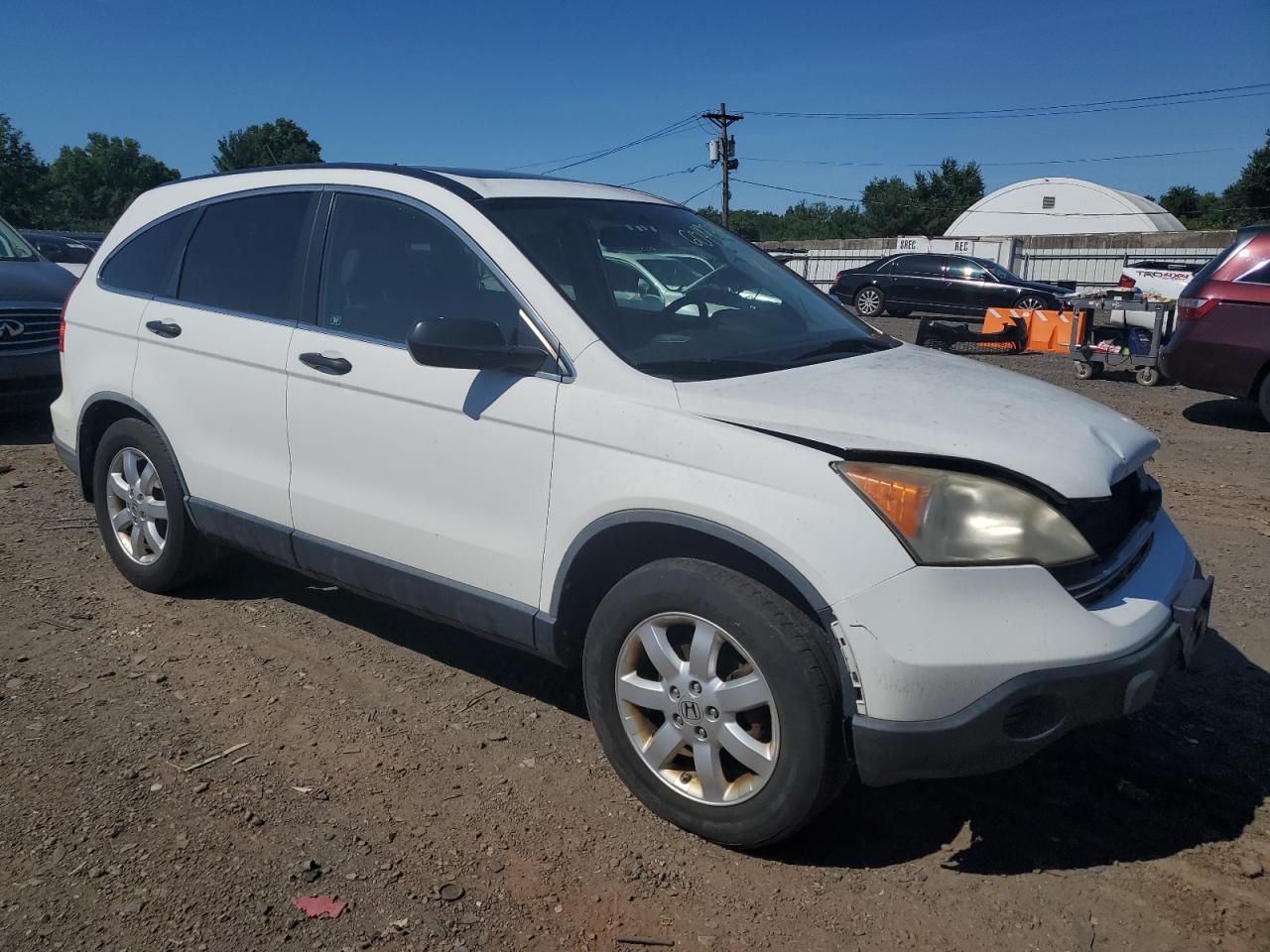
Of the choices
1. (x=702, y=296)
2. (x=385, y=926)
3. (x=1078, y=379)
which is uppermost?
(x=702, y=296)

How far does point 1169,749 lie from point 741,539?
186cm

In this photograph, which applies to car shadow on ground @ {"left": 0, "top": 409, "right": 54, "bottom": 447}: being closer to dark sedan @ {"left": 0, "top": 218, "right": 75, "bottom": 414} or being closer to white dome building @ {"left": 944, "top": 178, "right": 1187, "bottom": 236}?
dark sedan @ {"left": 0, "top": 218, "right": 75, "bottom": 414}

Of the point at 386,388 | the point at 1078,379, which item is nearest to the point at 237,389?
the point at 386,388

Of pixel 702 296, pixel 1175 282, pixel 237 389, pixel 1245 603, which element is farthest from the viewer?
pixel 1175 282

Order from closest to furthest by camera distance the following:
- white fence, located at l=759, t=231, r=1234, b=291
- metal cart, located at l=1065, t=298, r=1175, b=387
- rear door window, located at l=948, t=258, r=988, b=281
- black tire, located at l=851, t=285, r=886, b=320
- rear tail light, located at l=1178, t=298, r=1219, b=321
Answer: rear tail light, located at l=1178, t=298, r=1219, b=321, metal cart, located at l=1065, t=298, r=1175, b=387, rear door window, located at l=948, t=258, r=988, b=281, black tire, located at l=851, t=285, r=886, b=320, white fence, located at l=759, t=231, r=1234, b=291

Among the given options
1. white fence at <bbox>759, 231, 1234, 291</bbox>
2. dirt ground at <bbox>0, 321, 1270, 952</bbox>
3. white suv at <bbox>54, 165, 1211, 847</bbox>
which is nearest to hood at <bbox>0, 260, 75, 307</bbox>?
white suv at <bbox>54, 165, 1211, 847</bbox>

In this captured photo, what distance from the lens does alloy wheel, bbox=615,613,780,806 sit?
2723mm

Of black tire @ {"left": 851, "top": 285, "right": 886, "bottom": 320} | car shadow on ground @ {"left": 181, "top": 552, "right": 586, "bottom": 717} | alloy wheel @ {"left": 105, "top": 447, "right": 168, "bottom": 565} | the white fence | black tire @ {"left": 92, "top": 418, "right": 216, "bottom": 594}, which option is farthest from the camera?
the white fence

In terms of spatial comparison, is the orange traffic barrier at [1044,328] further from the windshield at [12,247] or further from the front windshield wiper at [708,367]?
the front windshield wiper at [708,367]

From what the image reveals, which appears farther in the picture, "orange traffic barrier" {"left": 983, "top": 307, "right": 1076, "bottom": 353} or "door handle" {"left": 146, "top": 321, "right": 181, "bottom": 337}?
"orange traffic barrier" {"left": 983, "top": 307, "right": 1076, "bottom": 353}

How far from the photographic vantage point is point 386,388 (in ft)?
11.5

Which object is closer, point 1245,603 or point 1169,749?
point 1169,749

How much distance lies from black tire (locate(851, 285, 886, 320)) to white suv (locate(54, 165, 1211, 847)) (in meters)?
19.7

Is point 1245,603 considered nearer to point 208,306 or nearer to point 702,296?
point 702,296
